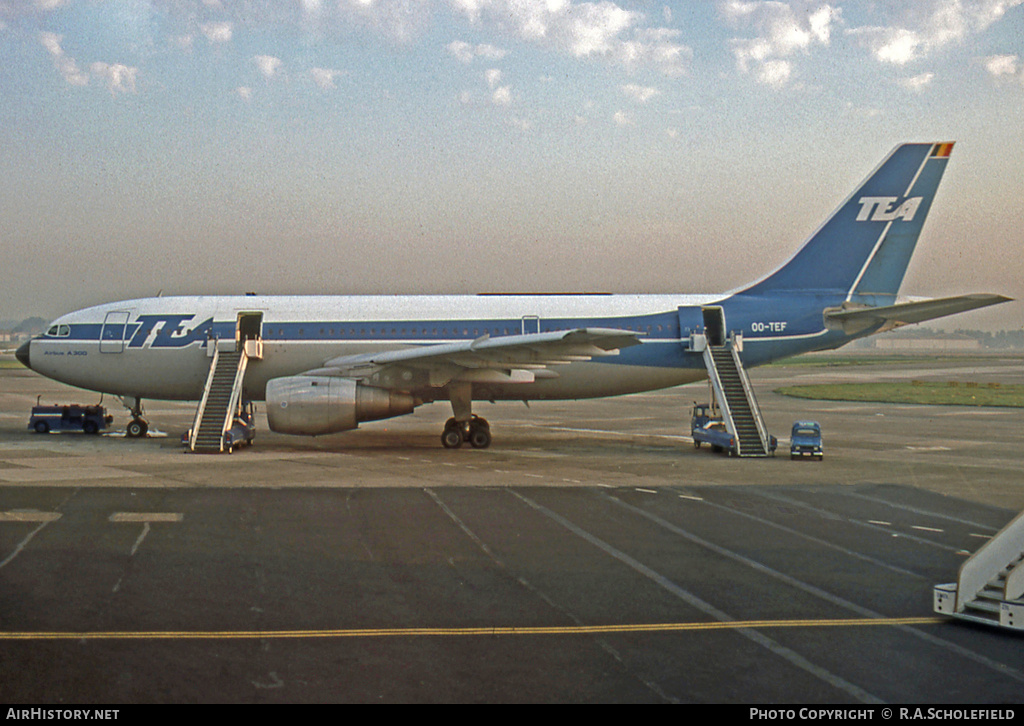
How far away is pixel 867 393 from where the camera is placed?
48.5 metres

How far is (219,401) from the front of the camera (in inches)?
918

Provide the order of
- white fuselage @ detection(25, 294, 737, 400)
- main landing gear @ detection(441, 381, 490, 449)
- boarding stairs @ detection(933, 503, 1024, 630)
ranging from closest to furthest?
boarding stairs @ detection(933, 503, 1024, 630), main landing gear @ detection(441, 381, 490, 449), white fuselage @ detection(25, 294, 737, 400)

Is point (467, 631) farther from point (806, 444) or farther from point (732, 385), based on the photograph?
point (732, 385)

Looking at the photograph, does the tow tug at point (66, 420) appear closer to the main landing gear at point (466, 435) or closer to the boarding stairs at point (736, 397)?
the main landing gear at point (466, 435)

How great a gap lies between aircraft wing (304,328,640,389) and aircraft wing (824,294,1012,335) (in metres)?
6.91

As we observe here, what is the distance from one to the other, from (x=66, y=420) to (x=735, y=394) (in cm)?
2182

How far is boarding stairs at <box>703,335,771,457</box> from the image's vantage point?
21.8 metres

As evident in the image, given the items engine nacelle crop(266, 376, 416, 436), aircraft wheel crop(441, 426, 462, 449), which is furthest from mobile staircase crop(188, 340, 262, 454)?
aircraft wheel crop(441, 426, 462, 449)

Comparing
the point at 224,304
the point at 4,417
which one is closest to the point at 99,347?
the point at 224,304

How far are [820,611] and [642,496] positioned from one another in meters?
6.96

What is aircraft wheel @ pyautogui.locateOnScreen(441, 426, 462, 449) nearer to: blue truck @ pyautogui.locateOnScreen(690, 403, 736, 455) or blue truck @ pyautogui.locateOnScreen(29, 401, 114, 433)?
blue truck @ pyautogui.locateOnScreen(690, 403, 736, 455)

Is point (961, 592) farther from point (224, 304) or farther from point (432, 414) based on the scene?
point (432, 414)

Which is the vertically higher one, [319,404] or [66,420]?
[319,404]

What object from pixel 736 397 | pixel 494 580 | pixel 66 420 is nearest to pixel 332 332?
pixel 66 420
